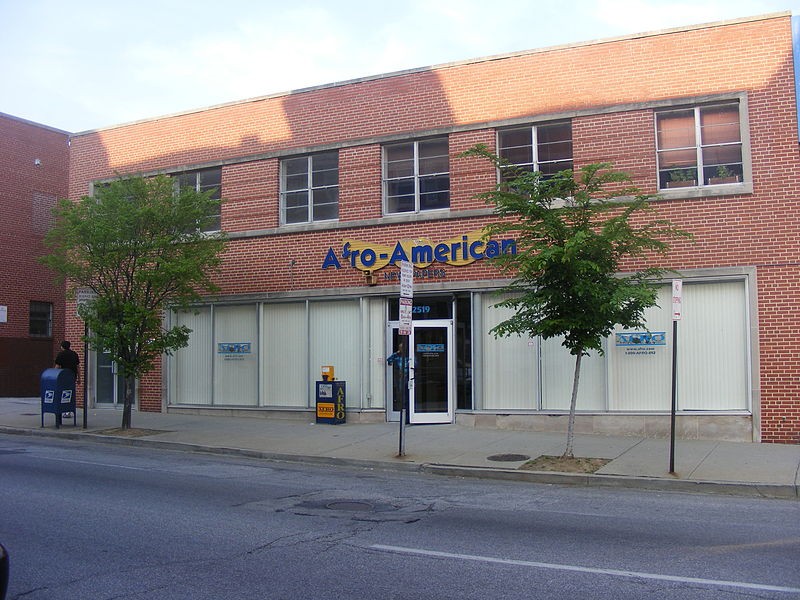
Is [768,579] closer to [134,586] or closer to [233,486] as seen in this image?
[134,586]

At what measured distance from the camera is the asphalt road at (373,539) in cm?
562

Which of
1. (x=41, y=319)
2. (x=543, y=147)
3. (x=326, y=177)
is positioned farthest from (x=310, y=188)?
(x=41, y=319)

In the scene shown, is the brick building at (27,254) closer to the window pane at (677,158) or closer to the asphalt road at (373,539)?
the asphalt road at (373,539)

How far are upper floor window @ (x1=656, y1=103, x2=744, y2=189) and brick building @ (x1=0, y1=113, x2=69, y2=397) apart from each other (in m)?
21.8

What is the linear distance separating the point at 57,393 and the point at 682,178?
13862mm

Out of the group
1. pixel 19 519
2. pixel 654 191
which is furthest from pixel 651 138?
pixel 19 519

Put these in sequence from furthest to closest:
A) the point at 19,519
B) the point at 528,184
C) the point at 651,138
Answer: the point at 651,138, the point at 528,184, the point at 19,519

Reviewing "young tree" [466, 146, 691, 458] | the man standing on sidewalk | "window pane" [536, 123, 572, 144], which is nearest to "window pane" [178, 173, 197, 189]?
the man standing on sidewalk

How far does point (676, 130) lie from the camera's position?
14914 mm

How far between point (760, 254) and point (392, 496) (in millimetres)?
8805

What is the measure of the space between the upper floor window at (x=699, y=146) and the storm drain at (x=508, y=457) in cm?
631

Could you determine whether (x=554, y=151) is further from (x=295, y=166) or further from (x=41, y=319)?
(x=41, y=319)

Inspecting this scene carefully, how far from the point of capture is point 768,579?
229 inches

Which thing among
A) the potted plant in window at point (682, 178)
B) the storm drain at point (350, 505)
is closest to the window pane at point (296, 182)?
the potted plant in window at point (682, 178)
